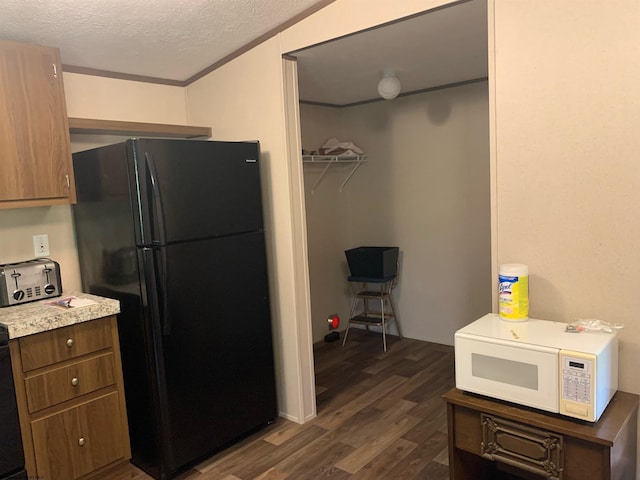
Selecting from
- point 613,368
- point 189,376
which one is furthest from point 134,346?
point 613,368

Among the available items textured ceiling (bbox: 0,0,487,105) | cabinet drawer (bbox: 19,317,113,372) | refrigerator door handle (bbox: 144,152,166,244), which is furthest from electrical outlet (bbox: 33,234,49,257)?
textured ceiling (bbox: 0,0,487,105)

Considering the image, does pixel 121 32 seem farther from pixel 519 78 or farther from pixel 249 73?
pixel 519 78

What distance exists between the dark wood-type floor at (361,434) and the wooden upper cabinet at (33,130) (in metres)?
1.52

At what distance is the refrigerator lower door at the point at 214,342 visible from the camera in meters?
2.37

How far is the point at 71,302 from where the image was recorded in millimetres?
2318

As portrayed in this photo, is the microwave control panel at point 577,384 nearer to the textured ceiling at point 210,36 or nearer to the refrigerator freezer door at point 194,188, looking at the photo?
the textured ceiling at point 210,36

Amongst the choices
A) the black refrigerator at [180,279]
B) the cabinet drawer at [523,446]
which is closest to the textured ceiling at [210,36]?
the black refrigerator at [180,279]

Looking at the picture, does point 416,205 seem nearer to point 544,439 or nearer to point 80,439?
point 544,439

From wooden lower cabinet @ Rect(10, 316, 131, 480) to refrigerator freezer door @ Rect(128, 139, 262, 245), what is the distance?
0.54 metres

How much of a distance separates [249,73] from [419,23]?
1.04m

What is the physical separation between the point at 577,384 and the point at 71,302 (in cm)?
217

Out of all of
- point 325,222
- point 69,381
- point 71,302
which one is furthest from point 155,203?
point 325,222

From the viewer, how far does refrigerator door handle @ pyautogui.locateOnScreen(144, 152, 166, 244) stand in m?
2.25

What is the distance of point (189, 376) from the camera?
8.00ft
